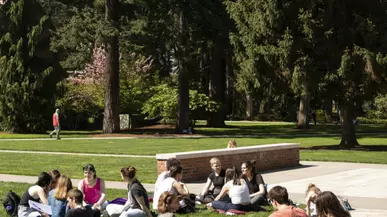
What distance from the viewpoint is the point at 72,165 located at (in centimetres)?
2075

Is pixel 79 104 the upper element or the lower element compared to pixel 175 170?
upper

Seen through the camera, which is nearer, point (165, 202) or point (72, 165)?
point (165, 202)

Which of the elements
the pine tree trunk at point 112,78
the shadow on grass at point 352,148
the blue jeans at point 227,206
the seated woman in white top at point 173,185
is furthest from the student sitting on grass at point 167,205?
the pine tree trunk at point 112,78

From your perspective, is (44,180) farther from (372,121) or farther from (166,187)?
(372,121)

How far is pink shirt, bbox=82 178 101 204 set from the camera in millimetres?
11883

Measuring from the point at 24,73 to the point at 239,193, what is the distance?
3317cm

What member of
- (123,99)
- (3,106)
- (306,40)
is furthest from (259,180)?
(123,99)

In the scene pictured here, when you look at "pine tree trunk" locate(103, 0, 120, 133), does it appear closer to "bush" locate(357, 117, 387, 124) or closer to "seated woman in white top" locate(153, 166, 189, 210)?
"seated woman in white top" locate(153, 166, 189, 210)

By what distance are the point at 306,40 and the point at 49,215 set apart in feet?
63.7

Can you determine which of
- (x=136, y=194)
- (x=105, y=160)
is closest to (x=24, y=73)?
(x=105, y=160)

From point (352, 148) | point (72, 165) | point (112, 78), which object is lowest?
point (72, 165)

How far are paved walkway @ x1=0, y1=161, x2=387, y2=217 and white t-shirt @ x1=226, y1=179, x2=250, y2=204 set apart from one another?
1.96 metres

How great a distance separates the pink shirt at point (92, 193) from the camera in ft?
39.0

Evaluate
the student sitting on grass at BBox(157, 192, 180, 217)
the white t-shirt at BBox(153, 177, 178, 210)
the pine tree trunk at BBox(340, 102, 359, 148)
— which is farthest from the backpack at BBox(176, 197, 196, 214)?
the pine tree trunk at BBox(340, 102, 359, 148)
